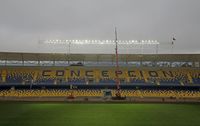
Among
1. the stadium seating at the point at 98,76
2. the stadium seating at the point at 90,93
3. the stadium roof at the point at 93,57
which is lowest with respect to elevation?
the stadium seating at the point at 90,93

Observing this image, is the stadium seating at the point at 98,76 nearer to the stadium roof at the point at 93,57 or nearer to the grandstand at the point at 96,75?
the grandstand at the point at 96,75

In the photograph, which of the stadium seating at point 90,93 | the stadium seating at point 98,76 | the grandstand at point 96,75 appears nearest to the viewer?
the stadium seating at point 90,93

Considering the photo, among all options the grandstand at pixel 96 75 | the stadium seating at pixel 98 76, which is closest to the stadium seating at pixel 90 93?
the grandstand at pixel 96 75

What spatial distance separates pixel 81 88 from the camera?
4541cm

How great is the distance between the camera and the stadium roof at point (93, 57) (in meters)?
46.4

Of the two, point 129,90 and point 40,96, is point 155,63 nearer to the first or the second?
point 129,90

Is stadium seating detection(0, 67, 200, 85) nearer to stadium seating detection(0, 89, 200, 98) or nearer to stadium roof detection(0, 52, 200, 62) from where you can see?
stadium roof detection(0, 52, 200, 62)

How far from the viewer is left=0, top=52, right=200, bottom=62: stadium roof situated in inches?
1827

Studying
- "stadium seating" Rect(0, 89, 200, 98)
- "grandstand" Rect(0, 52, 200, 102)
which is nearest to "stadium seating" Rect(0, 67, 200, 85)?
"grandstand" Rect(0, 52, 200, 102)

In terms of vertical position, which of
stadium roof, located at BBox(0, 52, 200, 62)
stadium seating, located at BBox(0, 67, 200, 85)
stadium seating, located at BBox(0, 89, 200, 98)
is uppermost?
stadium roof, located at BBox(0, 52, 200, 62)

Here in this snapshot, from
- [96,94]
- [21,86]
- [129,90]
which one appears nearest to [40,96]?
[21,86]

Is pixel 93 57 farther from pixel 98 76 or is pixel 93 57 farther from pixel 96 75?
pixel 98 76

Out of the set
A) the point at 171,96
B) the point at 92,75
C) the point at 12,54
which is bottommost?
the point at 171,96

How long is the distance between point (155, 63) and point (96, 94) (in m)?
15.6
